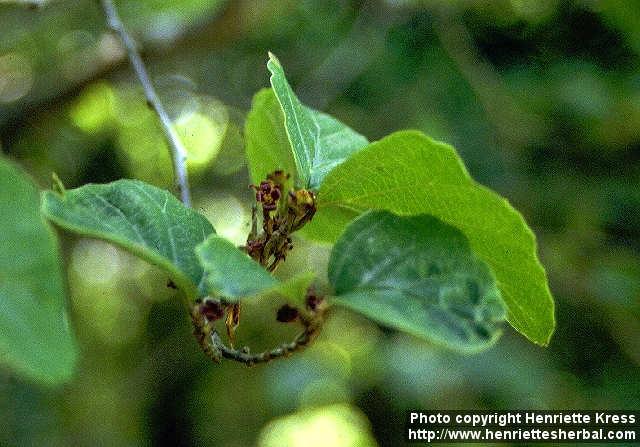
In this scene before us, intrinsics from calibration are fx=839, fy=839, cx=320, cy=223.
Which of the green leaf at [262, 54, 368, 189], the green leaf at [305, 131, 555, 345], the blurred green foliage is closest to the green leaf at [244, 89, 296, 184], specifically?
the green leaf at [262, 54, 368, 189]

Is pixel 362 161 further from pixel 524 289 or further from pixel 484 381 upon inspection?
→ pixel 484 381

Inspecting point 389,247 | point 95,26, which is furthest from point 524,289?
point 95,26

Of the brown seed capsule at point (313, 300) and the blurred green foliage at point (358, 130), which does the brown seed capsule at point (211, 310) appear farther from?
the blurred green foliage at point (358, 130)

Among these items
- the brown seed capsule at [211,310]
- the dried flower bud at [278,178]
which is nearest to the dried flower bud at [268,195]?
the dried flower bud at [278,178]

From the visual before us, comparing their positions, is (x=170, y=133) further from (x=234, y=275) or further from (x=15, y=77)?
(x=15, y=77)

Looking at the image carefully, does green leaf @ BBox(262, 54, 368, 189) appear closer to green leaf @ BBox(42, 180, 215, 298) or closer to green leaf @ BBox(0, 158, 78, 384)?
green leaf @ BBox(42, 180, 215, 298)

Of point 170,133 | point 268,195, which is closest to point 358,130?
point 170,133
